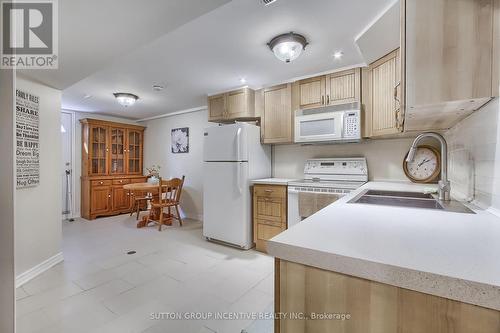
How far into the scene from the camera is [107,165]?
494 cm

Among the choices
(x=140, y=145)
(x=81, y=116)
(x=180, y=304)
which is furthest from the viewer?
(x=140, y=145)

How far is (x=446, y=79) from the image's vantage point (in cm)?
97

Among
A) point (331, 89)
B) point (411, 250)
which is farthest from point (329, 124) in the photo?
point (411, 250)

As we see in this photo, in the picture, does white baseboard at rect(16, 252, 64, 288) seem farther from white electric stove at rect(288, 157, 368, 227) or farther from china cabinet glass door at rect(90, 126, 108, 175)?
white electric stove at rect(288, 157, 368, 227)

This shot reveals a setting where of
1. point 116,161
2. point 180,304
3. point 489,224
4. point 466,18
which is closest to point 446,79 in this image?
point 466,18

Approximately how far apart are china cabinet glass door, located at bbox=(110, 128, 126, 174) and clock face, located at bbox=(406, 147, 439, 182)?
543 centimetres

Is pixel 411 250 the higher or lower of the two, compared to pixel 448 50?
lower

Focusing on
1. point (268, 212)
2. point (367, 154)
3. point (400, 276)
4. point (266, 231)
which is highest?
point (367, 154)

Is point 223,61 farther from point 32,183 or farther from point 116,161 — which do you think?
point 116,161

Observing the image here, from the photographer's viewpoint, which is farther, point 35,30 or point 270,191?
point 270,191

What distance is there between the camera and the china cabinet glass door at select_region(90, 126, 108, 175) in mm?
4734

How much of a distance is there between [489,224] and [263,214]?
2.23 m

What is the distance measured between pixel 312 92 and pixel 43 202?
3.34 meters

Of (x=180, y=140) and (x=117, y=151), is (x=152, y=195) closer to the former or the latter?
(x=180, y=140)
